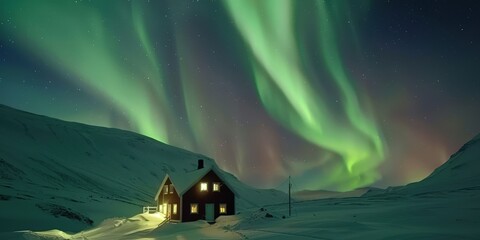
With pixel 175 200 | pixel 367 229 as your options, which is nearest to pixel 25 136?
pixel 175 200

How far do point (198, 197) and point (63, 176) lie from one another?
263 ft

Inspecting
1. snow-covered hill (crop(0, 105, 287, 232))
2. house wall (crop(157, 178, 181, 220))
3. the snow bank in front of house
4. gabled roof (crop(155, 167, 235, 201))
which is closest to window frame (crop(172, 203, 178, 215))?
house wall (crop(157, 178, 181, 220))

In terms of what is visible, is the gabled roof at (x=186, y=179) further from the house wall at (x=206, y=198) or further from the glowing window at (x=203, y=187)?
the glowing window at (x=203, y=187)

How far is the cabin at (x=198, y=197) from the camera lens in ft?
170

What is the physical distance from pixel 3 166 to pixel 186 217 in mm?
71656

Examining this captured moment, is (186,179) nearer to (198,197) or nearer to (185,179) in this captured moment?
(185,179)

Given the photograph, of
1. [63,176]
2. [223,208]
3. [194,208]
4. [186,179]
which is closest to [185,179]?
[186,179]

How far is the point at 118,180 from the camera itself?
147m

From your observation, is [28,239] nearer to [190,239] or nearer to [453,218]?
[190,239]

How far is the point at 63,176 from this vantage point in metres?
119

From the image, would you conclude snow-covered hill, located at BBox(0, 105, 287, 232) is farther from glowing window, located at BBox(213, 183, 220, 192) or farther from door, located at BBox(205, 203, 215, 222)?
door, located at BBox(205, 203, 215, 222)

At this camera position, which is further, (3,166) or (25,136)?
(25,136)

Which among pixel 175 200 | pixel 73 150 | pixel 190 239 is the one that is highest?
pixel 73 150

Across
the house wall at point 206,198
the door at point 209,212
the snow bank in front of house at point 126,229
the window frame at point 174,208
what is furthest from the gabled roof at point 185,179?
the snow bank in front of house at point 126,229
